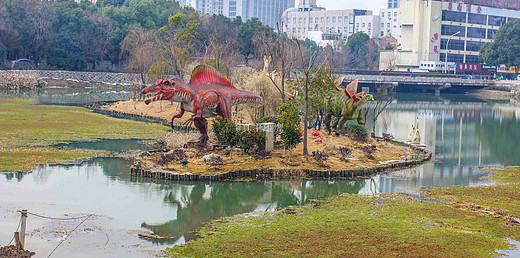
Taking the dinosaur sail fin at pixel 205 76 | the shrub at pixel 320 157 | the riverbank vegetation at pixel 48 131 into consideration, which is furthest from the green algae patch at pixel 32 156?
the shrub at pixel 320 157

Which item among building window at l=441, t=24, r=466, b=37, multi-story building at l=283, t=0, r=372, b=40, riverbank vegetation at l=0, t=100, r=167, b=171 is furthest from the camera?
multi-story building at l=283, t=0, r=372, b=40

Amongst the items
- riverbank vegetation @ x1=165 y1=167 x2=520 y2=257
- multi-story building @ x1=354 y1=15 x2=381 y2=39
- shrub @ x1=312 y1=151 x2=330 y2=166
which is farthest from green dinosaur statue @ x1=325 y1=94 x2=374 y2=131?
multi-story building @ x1=354 y1=15 x2=381 y2=39

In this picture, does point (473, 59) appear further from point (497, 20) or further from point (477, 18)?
point (497, 20)

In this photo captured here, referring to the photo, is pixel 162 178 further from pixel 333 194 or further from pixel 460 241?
pixel 460 241

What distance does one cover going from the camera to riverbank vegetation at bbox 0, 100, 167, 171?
986 inches

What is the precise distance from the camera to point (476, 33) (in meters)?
111

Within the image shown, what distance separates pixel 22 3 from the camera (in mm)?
84250

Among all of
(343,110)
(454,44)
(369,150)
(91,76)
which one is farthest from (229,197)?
(454,44)

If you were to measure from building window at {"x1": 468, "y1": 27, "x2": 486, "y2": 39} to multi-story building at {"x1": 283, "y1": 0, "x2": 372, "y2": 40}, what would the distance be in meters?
61.4

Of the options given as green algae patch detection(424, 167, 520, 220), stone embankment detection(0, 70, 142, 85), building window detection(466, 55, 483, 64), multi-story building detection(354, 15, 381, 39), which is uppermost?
multi-story building detection(354, 15, 381, 39)

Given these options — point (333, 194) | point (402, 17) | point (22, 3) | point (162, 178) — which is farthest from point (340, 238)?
point (402, 17)

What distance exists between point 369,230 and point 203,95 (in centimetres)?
1134

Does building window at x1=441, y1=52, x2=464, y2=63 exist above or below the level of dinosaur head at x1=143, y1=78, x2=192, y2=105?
above

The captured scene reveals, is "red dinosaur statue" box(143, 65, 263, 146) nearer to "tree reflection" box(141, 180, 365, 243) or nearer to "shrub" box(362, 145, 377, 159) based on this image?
"tree reflection" box(141, 180, 365, 243)
